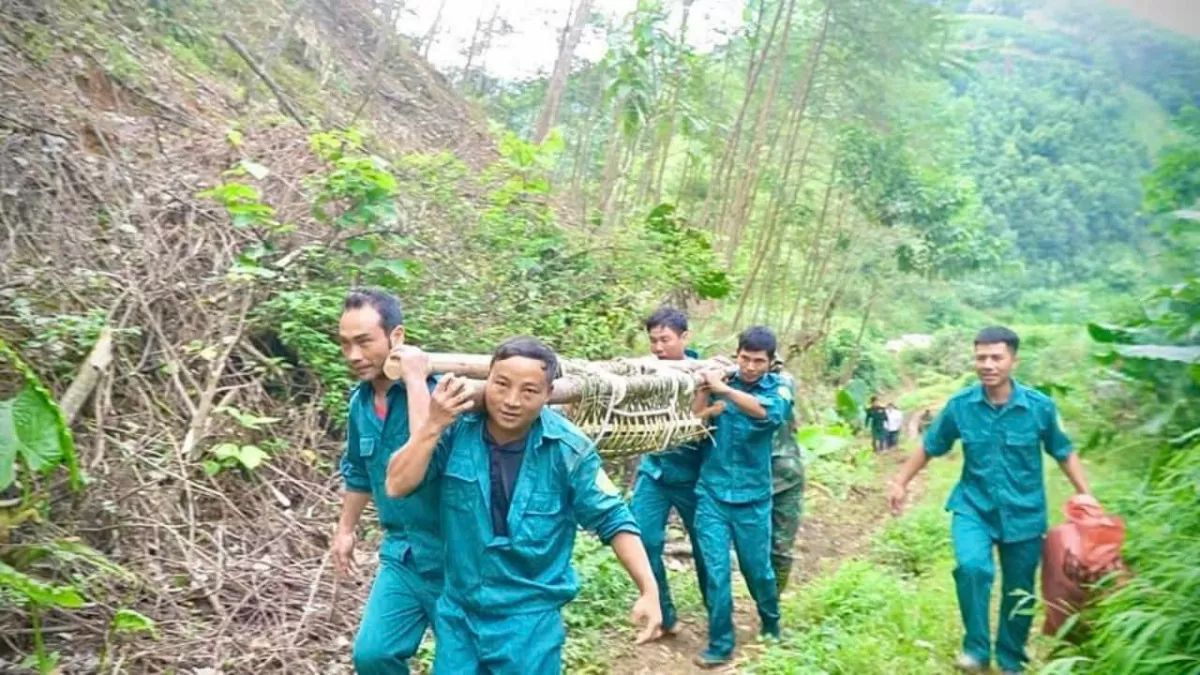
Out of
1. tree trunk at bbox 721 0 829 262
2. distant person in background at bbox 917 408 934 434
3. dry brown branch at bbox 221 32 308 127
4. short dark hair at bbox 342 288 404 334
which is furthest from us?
distant person in background at bbox 917 408 934 434

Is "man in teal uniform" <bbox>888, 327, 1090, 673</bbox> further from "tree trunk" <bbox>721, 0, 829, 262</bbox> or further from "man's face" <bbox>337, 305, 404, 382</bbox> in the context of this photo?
"tree trunk" <bbox>721, 0, 829, 262</bbox>

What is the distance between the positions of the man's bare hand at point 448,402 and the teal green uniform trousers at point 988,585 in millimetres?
2927

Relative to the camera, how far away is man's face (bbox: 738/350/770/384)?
209 inches

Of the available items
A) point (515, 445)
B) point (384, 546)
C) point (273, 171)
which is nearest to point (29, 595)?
point (384, 546)

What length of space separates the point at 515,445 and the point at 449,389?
1.18ft

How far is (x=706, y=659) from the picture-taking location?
5391 mm

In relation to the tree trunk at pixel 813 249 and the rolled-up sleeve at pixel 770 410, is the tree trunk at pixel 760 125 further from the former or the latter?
the rolled-up sleeve at pixel 770 410

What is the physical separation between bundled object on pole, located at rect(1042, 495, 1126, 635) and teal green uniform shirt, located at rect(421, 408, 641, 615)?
2.27 meters

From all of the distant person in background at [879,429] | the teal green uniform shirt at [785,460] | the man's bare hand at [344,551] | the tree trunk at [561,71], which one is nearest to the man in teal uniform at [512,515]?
the man's bare hand at [344,551]

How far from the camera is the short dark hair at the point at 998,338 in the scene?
4.83m

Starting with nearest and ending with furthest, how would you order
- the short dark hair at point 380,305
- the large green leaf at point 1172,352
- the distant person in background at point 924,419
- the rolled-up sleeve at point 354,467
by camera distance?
the short dark hair at point 380,305 → the rolled-up sleeve at point 354,467 → the large green leaf at point 1172,352 → the distant person in background at point 924,419

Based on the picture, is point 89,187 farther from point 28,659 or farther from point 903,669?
point 903,669

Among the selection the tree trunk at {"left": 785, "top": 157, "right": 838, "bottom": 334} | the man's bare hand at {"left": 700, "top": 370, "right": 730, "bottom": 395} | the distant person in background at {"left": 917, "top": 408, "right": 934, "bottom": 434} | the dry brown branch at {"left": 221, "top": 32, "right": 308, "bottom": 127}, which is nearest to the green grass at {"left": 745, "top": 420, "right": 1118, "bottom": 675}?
the man's bare hand at {"left": 700, "top": 370, "right": 730, "bottom": 395}

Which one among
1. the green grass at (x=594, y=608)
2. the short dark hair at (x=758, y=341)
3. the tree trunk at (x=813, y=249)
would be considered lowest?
the green grass at (x=594, y=608)
